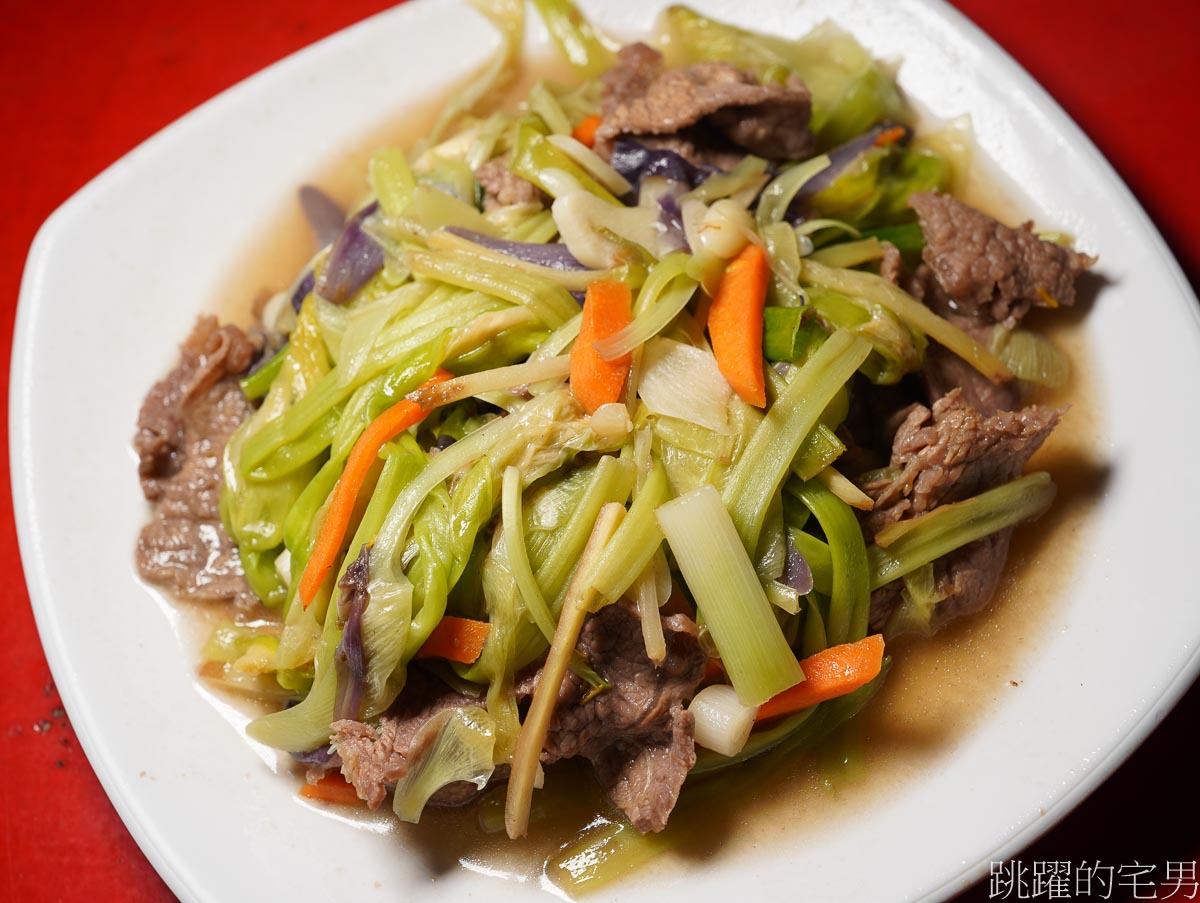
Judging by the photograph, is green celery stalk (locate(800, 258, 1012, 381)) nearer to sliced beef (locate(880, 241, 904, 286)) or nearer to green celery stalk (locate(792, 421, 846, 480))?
sliced beef (locate(880, 241, 904, 286))

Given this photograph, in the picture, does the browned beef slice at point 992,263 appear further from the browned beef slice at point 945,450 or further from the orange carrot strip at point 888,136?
the browned beef slice at point 945,450

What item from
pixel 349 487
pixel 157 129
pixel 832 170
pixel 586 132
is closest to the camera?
pixel 349 487

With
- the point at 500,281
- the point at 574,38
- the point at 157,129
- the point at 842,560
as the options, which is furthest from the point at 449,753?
the point at 157,129

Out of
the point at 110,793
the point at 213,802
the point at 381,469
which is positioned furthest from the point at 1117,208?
the point at 110,793

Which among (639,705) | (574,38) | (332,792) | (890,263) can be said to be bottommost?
(332,792)

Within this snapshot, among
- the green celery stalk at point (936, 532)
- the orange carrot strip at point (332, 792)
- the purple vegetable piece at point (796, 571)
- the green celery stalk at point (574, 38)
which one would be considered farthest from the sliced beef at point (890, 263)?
the orange carrot strip at point (332, 792)

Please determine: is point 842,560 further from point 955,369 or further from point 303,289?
point 303,289
